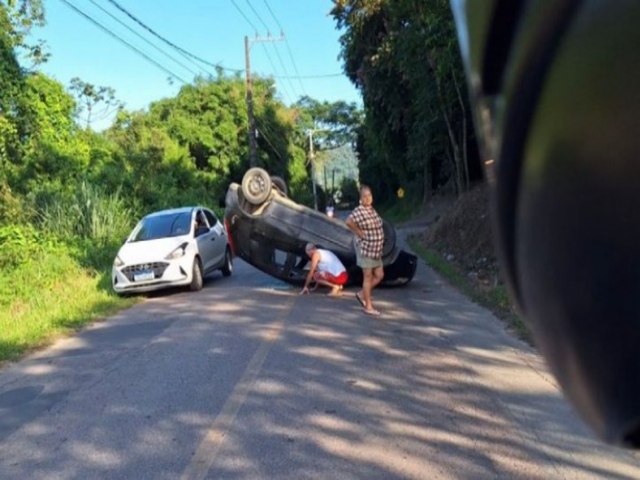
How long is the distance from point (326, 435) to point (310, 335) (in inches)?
Result: 147

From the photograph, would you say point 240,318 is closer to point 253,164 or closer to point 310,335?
point 310,335

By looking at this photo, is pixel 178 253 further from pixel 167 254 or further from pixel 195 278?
pixel 195 278

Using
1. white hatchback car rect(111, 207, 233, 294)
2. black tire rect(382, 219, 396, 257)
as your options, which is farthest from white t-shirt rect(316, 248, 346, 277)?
white hatchback car rect(111, 207, 233, 294)

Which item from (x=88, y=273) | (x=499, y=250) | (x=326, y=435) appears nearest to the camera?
(x=499, y=250)

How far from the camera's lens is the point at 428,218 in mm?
39875

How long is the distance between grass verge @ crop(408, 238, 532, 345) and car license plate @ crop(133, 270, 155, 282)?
18.6 feet

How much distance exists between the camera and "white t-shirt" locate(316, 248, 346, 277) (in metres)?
12.6

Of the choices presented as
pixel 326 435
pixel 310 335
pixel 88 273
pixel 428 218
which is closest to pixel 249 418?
pixel 326 435

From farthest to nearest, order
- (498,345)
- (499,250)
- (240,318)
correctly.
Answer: (240,318) → (498,345) → (499,250)

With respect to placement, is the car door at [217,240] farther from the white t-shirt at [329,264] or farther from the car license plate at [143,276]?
the white t-shirt at [329,264]

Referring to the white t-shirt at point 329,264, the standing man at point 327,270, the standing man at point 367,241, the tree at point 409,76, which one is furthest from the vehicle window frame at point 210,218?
the tree at point 409,76

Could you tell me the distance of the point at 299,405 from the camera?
6.20 m

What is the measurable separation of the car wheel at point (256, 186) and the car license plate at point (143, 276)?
239cm

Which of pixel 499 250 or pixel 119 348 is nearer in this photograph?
pixel 499 250
